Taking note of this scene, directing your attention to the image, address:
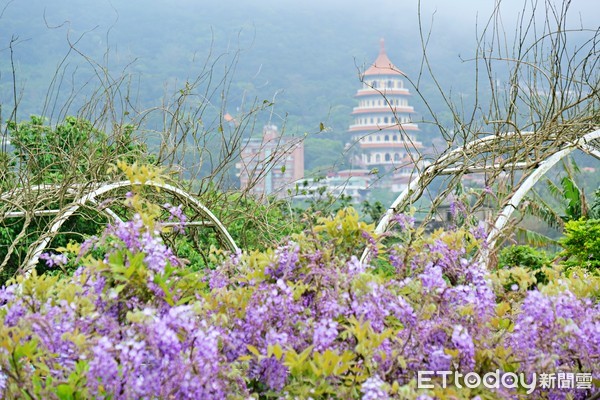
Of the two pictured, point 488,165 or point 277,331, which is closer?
point 277,331

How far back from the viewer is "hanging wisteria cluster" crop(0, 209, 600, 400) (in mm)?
1523

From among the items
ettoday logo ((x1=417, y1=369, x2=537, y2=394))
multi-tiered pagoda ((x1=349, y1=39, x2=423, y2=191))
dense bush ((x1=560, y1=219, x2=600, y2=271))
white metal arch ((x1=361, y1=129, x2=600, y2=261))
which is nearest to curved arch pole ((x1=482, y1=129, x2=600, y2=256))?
white metal arch ((x1=361, y1=129, x2=600, y2=261))

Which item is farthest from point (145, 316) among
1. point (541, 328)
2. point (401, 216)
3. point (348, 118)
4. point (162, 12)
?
point (162, 12)

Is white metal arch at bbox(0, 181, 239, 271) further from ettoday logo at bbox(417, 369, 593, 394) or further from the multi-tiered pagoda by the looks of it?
the multi-tiered pagoda

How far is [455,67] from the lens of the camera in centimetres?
6719

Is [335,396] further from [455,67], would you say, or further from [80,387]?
[455,67]

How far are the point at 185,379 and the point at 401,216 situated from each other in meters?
0.97

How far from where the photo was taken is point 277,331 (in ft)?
5.71

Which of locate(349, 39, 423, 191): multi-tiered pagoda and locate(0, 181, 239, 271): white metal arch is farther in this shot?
locate(349, 39, 423, 191): multi-tiered pagoda

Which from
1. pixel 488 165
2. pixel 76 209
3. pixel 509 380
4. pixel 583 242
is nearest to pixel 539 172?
pixel 488 165

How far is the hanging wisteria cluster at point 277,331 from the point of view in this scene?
1.52 metres

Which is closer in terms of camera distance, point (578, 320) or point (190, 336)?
point (190, 336)

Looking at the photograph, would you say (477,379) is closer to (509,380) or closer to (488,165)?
(509,380)

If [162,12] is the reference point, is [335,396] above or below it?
below
